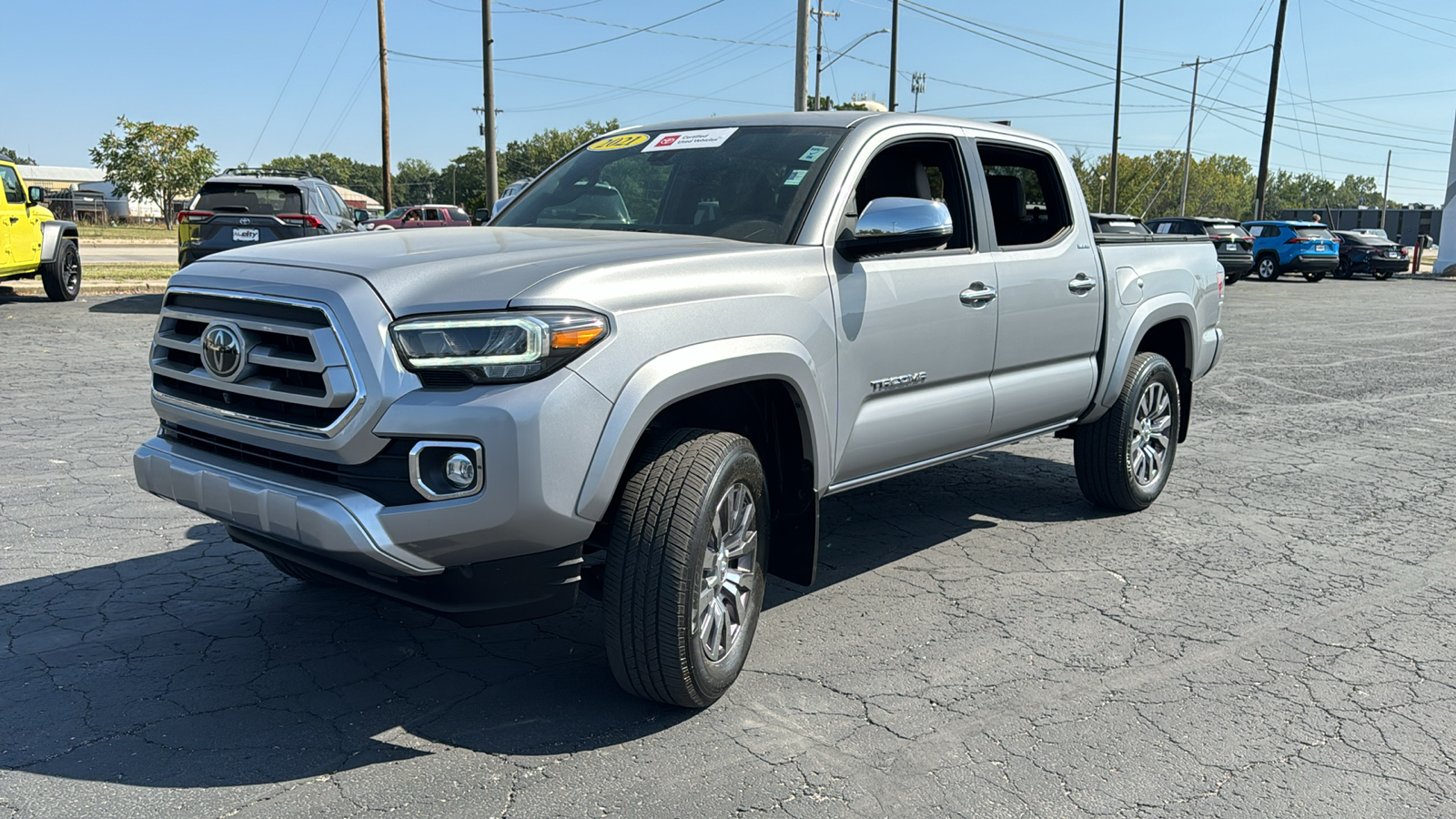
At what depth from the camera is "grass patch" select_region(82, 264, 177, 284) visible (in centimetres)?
1905

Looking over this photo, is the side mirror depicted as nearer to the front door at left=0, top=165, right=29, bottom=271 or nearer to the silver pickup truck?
the silver pickup truck

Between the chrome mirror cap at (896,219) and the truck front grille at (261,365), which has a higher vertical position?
the chrome mirror cap at (896,219)

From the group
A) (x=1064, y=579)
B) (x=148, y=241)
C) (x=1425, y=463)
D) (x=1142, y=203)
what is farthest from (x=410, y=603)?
(x=1142, y=203)

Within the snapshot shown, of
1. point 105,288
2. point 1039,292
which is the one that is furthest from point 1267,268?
point 1039,292

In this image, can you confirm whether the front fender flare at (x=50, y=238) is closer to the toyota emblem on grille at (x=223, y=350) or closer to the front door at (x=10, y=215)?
the front door at (x=10, y=215)

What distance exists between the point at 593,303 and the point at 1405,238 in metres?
82.6

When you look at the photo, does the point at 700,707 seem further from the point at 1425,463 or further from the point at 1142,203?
the point at 1142,203

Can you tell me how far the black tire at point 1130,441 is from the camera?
5734 millimetres

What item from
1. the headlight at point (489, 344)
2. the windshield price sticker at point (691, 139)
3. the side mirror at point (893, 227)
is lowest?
the headlight at point (489, 344)

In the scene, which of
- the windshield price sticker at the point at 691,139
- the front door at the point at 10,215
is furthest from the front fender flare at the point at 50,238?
the windshield price sticker at the point at 691,139

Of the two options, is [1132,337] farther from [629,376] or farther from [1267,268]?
[1267,268]

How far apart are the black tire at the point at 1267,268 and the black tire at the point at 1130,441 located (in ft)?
89.0

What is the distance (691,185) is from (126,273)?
19570mm

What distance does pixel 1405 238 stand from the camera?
7212cm
